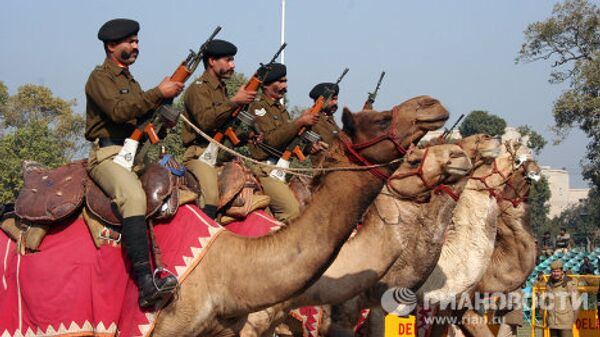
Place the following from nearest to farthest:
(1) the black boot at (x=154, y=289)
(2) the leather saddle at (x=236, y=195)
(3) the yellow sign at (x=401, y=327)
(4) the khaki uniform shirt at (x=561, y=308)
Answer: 1. (1) the black boot at (x=154, y=289)
2. (2) the leather saddle at (x=236, y=195)
3. (3) the yellow sign at (x=401, y=327)
4. (4) the khaki uniform shirt at (x=561, y=308)

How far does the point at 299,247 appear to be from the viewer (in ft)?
23.0

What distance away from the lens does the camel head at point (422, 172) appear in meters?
9.80

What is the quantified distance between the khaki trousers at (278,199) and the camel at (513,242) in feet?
12.2

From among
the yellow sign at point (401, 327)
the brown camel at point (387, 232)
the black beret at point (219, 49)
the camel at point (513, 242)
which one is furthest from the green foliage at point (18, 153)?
the brown camel at point (387, 232)

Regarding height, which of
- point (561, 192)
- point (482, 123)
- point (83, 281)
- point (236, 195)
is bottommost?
point (83, 281)

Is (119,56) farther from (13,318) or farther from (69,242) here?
(13,318)

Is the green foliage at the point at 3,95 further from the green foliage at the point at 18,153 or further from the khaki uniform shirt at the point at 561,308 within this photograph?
the khaki uniform shirt at the point at 561,308

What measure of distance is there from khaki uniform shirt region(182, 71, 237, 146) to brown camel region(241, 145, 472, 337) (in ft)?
5.78

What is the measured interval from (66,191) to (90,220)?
1.15ft

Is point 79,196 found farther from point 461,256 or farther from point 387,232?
point 461,256

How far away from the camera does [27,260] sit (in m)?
7.70

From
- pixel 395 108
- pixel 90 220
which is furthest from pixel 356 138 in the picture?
pixel 90 220

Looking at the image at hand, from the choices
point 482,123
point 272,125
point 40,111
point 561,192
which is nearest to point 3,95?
point 40,111

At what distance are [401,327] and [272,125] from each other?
3178 millimetres
